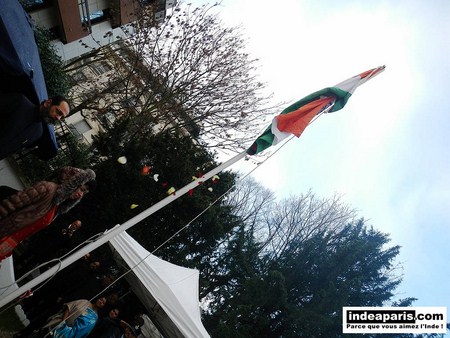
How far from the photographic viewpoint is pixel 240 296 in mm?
12211

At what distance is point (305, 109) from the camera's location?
5840 millimetres

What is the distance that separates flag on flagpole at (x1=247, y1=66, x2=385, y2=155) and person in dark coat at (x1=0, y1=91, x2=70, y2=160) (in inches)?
125

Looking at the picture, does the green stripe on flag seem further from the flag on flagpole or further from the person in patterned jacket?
the person in patterned jacket

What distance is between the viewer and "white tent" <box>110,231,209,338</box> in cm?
586

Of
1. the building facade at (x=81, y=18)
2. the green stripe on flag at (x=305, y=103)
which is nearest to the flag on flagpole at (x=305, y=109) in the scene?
the green stripe on flag at (x=305, y=103)

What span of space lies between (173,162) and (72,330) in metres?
6.78

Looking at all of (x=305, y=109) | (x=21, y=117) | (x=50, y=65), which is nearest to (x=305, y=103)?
(x=305, y=109)

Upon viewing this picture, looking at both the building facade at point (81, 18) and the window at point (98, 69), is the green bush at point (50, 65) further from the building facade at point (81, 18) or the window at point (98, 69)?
the window at point (98, 69)

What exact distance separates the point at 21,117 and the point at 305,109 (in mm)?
Answer: 4689

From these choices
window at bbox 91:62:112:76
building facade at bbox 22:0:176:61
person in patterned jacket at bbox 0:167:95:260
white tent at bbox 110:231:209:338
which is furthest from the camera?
window at bbox 91:62:112:76

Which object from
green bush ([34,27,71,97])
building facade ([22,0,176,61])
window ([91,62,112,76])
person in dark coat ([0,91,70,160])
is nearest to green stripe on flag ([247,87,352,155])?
person in dark coat ([0,91,70,160])

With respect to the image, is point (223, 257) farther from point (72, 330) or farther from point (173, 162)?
point (72, 330)

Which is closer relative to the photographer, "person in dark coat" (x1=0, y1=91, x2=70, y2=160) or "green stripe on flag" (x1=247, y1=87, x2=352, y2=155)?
"person in dark coat" (x1=0, y1=91, x2=70, y2=160)

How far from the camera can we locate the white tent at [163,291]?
19.2 ft
